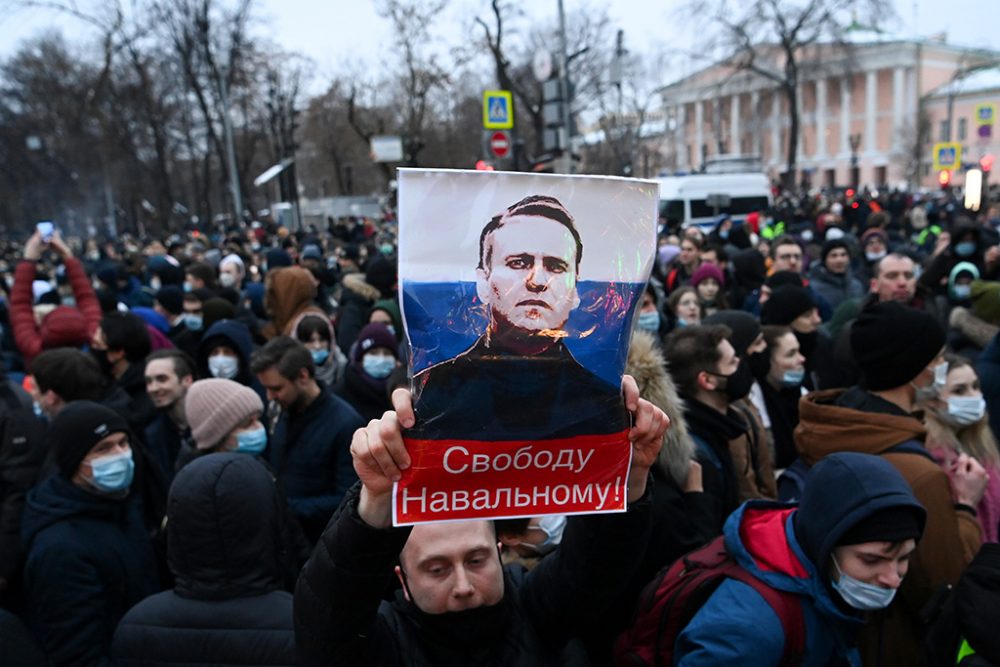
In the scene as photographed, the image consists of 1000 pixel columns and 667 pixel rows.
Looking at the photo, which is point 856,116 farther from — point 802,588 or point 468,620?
point 468,620

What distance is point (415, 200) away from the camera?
4.50ft

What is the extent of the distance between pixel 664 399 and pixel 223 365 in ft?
10.5

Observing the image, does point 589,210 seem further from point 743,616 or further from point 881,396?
point 881,396

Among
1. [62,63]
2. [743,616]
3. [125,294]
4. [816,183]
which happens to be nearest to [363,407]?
[743,616]

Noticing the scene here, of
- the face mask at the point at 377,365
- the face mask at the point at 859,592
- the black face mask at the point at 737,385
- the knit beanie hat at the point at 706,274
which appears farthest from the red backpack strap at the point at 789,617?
the knit beanie hat at the point at 706,274

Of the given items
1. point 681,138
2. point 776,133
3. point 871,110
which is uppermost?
point 871,110

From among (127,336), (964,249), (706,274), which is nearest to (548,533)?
(127,336)

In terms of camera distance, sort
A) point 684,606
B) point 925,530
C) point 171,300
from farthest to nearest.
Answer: point 171,300
point 925,530
point 684,606

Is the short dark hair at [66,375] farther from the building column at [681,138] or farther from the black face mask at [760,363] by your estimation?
the building column at [681,138]

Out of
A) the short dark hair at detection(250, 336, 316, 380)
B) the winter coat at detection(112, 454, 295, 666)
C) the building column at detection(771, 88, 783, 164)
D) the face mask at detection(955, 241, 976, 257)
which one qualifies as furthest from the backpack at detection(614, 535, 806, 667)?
the building column at detection(771, 88, 783, 164)

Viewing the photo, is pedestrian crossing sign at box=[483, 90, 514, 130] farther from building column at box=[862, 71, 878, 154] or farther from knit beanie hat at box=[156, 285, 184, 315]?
building column at box=[862, 71, 878, 154]

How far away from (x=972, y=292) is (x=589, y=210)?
4.73 m

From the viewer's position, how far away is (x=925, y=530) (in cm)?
247

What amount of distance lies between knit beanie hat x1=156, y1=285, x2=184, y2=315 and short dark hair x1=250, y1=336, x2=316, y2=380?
10.1 ft
